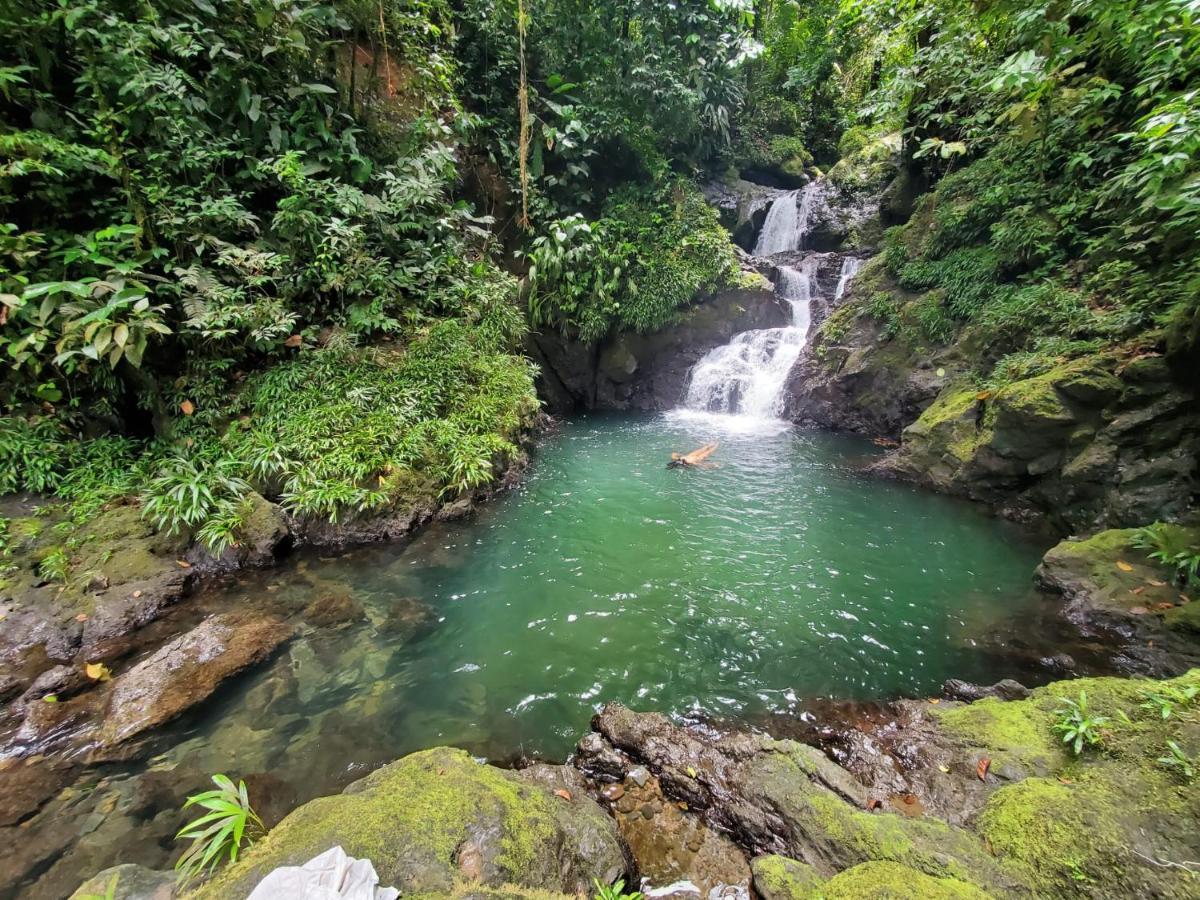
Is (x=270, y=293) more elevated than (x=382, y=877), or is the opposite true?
(x=270, y=293)

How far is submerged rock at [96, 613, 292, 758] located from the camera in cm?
325

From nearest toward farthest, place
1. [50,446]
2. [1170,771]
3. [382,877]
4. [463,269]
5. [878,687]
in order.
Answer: [382,877] < [1170,771] < [878,687] < [50,446] < [463,269]

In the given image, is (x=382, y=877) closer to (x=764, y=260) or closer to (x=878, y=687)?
(x=878, y=687)

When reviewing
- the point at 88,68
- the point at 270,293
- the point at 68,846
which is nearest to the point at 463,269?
the point at 270,293

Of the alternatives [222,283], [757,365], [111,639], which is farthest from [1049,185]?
[111,639]

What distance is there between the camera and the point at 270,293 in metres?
6.80

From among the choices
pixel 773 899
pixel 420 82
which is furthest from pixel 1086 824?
pixel 420 82

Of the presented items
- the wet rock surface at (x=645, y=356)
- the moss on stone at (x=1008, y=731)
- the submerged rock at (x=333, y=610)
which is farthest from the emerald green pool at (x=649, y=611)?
the wet rock surface at (x=645, y=356)

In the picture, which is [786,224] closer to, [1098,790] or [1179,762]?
[1179,762]

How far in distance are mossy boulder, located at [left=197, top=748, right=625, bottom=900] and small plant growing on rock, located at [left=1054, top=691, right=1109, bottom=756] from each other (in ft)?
8.35

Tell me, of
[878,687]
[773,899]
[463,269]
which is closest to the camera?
[773,899]

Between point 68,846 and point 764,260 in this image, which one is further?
point 764,260

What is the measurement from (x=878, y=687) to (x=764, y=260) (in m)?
13.1

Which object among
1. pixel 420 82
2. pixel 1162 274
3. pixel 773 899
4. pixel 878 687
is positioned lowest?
pixel 878 687
